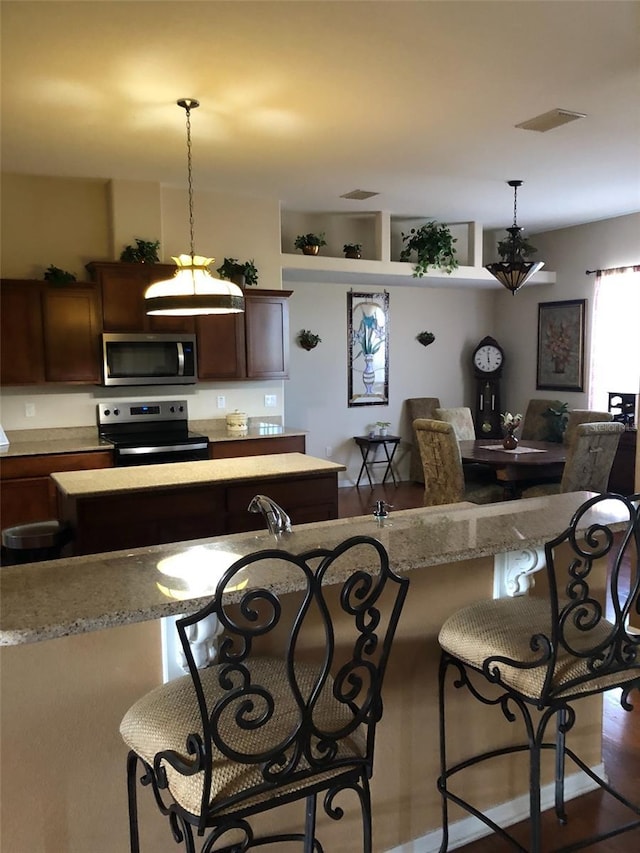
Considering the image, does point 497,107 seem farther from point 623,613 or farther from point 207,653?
point 207,653

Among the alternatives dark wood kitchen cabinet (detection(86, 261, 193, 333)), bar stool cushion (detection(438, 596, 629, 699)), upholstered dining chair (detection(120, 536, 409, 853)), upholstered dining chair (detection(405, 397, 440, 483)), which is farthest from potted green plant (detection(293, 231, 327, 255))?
upholstered dining chair (detection(120, 536, 409, 853))

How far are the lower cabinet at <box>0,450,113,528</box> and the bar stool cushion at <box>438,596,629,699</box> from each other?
11.1 feet

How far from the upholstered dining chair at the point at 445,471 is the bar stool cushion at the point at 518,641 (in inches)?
112

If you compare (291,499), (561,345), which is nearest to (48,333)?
(291,499)

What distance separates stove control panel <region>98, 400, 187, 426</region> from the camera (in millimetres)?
5164

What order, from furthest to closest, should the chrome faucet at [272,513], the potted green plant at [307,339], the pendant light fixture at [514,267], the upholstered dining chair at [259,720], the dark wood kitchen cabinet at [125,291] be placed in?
the potted green plant at [307,339] → the pendant light fixture at [514,267] → the dark wood kitchen cabinet at [125,291] → the chrome faucet at [272,513] → the upholstered dining chair at [259,720]

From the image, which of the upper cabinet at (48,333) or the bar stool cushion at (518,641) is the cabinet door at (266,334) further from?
the bar stool cushion at (518,641)

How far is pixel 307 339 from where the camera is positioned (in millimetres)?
6941

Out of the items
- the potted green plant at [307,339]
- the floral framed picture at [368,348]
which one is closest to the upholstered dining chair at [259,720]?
the potted green plant at [307,339]

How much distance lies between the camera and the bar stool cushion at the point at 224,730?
48.4 inches

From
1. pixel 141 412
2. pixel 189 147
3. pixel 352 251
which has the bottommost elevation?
pixel 141 412

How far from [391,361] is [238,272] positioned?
2.70 meters

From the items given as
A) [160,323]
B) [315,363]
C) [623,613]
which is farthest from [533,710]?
[315,363]

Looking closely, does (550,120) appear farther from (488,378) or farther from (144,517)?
(488,378)
